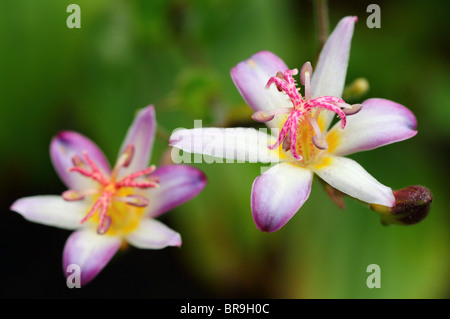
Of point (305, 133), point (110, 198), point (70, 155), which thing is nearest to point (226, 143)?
point (305, 133)

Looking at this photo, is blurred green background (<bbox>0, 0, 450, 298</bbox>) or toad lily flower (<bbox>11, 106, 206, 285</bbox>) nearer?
toad lily flower (<bbox>11, 106, 206, 285</bbox>)

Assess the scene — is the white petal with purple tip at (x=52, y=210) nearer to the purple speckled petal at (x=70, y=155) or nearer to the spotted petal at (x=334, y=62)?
the purple speckled petal at (x=70, y=155)

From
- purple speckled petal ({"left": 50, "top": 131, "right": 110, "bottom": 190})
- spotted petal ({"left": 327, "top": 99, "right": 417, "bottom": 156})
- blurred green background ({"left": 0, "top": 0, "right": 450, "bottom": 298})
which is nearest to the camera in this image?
spotted petal ({"left": 327, "top": 99, "right": 417, "bottom": 156})

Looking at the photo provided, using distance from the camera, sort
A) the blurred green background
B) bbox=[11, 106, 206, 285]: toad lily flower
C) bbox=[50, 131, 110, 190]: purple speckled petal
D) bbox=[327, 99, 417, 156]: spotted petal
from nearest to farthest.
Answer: bbox=[327, 99, 417, 156]: spotted petal, bbox=[11, 106, 206, 285]: toad lily flower, bbox=[50, 131, 110, 190]: purple speckled petal, the blurred green background

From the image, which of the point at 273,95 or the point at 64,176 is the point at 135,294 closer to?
the point at 64,176

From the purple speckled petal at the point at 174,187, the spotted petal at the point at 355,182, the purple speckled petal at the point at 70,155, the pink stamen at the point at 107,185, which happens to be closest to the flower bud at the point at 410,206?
the spotted petal at the point at 355,182

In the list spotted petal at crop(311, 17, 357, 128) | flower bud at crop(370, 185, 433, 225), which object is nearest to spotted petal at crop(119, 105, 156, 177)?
spotted petal at crop(311, 17, 357, 128)

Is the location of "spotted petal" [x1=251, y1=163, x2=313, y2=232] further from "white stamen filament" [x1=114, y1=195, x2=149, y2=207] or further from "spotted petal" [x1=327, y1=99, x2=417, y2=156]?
"white stamen filament" [x1=114, y1=195, x2=149, y2=207]

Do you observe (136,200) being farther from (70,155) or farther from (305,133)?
(305,133)
